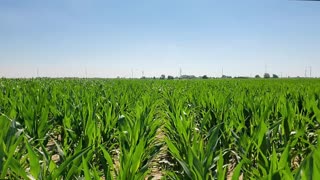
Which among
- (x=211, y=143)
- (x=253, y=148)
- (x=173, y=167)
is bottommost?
(x=173, y=167)

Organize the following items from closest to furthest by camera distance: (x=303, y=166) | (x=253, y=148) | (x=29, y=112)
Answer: (x=303, y=166), (x=253, y=148), (x=29, y=112)

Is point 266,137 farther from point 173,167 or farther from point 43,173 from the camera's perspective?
point 43,173

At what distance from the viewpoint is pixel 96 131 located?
2.98 metres

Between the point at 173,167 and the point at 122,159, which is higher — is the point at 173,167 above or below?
below

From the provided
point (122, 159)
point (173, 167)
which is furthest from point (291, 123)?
point (122, 159)

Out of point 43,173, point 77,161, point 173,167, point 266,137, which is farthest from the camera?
point 173,167

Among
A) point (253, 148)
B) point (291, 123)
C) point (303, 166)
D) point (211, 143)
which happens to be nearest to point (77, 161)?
point (211, 143)

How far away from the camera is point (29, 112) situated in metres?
3.52

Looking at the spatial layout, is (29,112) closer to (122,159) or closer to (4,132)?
(4,132)

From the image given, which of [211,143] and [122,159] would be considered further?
[211,143]

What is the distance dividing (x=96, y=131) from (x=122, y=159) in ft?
3.55

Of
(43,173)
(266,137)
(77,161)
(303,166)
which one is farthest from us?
(266,137)

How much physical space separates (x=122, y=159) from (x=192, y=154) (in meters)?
0.44

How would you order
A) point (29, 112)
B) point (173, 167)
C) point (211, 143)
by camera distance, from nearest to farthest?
point (211, 143) < point (173, 167) < point (29, 112)
